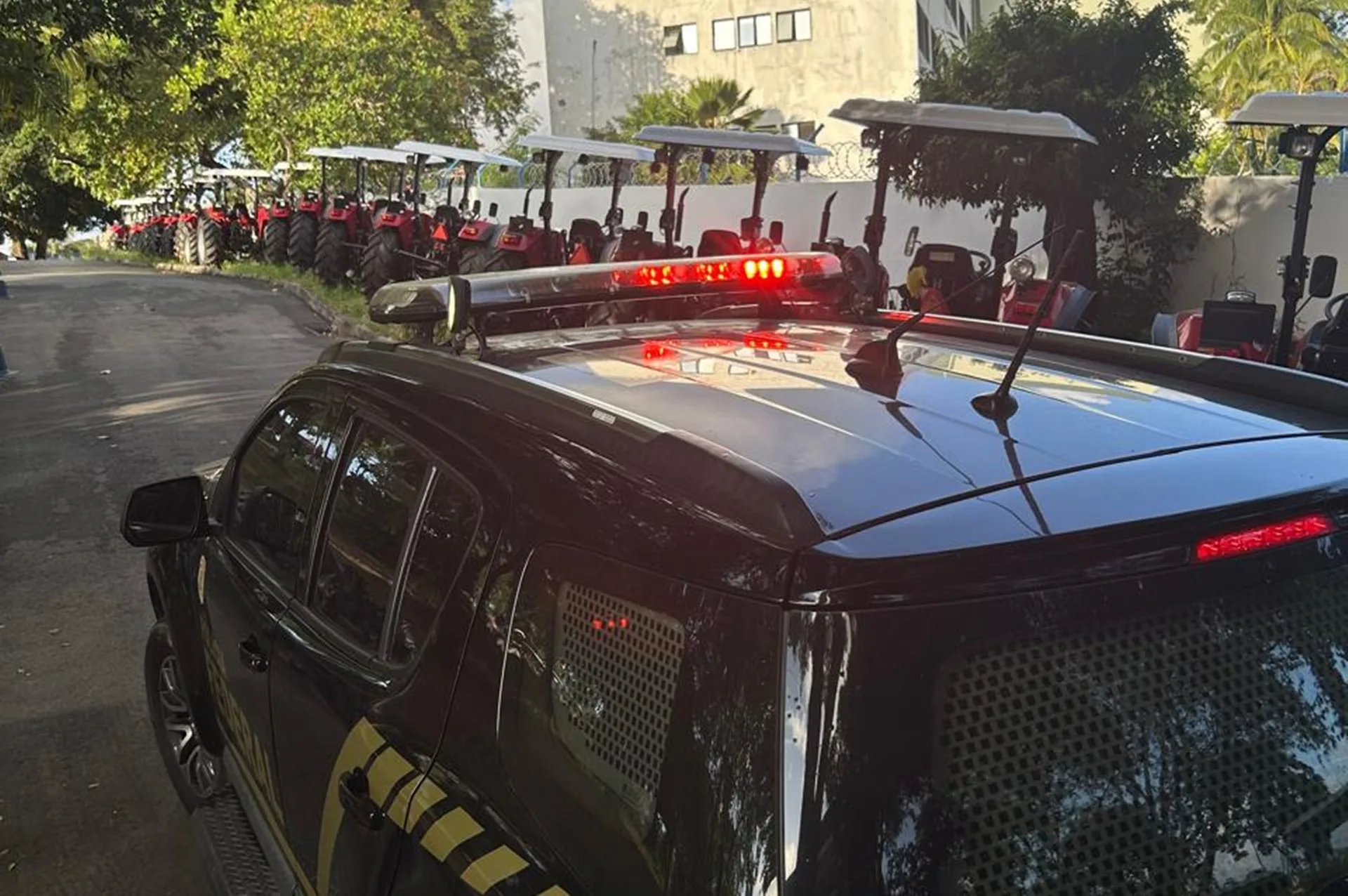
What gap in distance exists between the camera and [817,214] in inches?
640

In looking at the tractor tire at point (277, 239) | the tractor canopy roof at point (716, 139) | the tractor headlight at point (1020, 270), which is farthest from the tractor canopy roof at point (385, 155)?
the tractor headlight at point (1020, 270)

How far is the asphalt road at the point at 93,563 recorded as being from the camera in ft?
12.2

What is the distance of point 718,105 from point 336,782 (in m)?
31.3

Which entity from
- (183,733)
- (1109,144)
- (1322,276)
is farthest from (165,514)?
(1109,144)

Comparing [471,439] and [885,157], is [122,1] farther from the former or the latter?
A: [471,439]

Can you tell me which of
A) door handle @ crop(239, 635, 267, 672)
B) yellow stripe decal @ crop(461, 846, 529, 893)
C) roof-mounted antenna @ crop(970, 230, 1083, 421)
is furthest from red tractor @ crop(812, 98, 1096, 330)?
yellow stripe decal @ crop(461, 846, 529, 893)

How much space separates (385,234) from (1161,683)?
15276mm

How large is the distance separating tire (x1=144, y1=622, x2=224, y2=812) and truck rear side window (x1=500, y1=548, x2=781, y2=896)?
80.1 inches

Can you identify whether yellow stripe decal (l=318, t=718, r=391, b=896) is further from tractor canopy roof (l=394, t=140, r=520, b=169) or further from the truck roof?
tractor canopy roof (l=394, t=140, r=520, b=169)

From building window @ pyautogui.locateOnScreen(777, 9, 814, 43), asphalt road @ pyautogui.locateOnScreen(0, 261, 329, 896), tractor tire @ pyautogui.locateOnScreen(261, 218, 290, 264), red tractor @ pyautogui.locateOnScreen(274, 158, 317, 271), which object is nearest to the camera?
asphalt road @ pyautogui.locateOnScreen(0, 261, 329, 896)

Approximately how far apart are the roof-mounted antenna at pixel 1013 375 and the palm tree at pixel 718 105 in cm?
3001

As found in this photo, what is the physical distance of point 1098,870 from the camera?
1.37m

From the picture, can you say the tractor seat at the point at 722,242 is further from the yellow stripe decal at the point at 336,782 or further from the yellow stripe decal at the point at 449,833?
the yellow stripe decal at the point at 449,833

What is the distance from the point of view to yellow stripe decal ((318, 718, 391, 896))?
201cm
